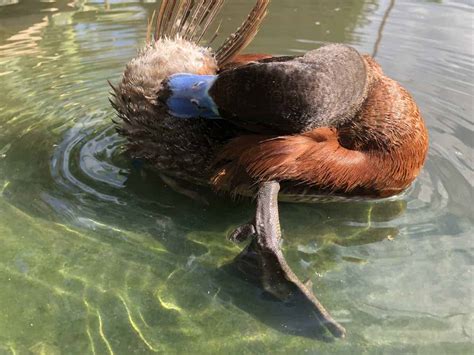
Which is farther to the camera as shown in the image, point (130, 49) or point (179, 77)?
point (130, 49)

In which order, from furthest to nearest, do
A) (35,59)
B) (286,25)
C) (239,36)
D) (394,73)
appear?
(286,25), (35,59), (394,73), (239,36)

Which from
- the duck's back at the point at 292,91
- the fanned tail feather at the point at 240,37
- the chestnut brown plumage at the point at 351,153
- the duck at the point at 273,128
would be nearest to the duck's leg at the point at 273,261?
the duck at the point at 273,128

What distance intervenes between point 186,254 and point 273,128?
2.14 ft

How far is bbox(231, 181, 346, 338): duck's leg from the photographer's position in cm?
212

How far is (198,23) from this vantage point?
311 centimetres

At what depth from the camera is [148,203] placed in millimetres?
2777

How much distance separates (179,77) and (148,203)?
0.65 m

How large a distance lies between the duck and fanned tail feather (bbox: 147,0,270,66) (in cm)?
5

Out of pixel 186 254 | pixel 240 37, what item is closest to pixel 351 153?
pixel 186 254

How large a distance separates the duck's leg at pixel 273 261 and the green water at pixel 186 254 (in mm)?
62

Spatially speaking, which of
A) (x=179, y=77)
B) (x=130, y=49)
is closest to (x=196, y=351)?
(x=179, y=77)

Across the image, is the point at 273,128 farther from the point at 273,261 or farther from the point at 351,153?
the point at 273,261

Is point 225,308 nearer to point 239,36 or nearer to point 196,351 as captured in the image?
point 196,351

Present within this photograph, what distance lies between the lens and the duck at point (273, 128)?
7.09ft
